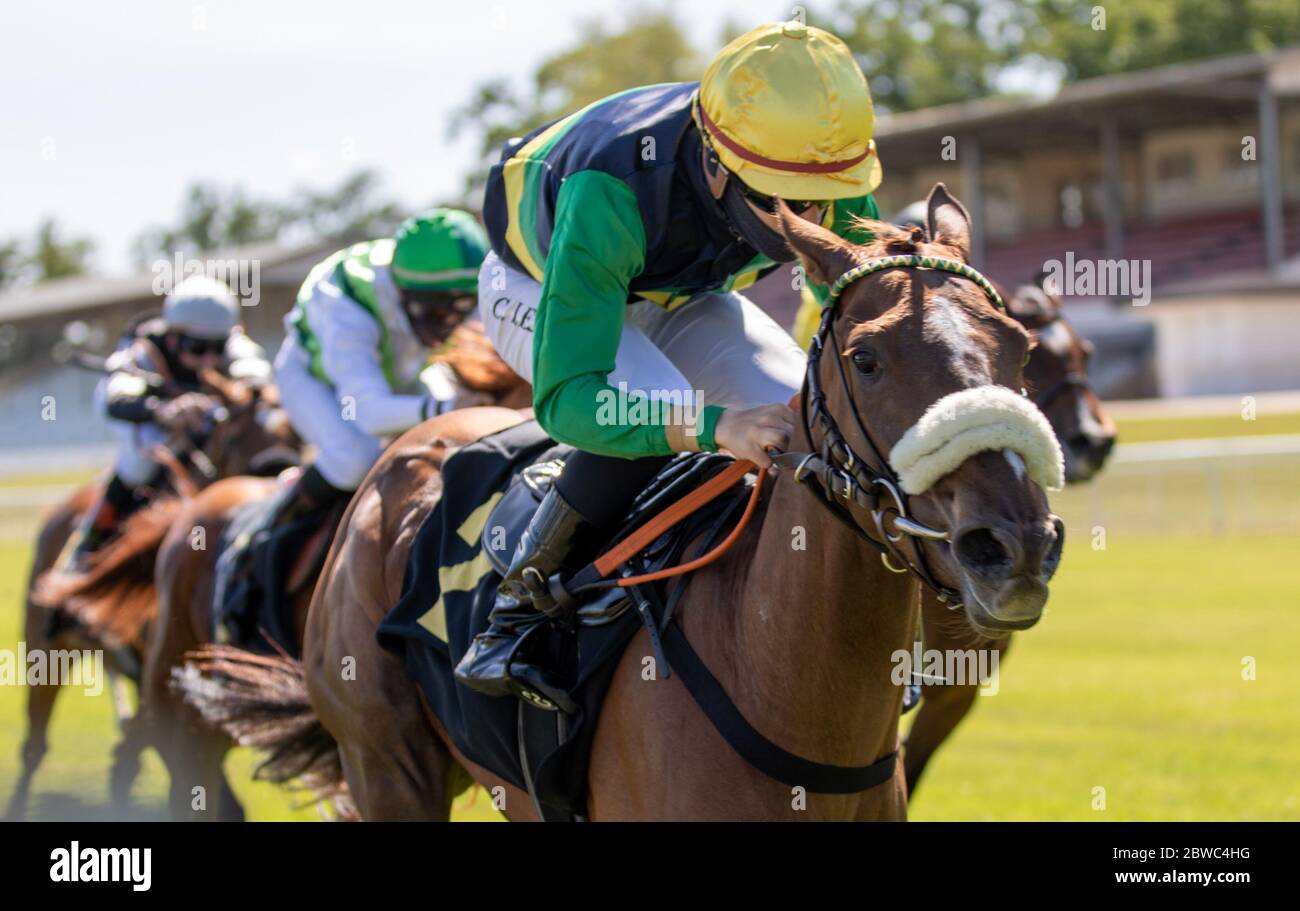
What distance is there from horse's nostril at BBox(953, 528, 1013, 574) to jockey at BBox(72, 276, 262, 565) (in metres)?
6.09

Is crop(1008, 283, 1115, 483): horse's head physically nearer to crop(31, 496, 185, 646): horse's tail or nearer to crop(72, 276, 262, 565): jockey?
crop(72, 276, 262, 565): jockey

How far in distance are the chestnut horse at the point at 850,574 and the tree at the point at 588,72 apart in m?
44.5

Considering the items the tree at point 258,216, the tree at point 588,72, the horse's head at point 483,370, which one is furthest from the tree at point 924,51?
the horse's head at point 483,370

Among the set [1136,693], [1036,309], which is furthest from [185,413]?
[1136,693]

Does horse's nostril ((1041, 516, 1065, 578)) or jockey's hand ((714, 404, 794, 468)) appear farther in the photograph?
jockey's hand ((714, 404, 794, 468))

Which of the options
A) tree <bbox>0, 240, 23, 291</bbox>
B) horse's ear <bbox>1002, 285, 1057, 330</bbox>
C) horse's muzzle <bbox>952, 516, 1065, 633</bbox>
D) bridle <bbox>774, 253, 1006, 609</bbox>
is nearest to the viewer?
horse's muzzle <bbox>952, 516, 1065, 633</bbox>

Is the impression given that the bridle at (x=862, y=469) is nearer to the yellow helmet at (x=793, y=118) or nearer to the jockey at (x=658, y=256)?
the jockey at (x=658, y=256)

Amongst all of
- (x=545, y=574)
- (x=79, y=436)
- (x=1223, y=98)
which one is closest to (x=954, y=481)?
(x=545, y=574)

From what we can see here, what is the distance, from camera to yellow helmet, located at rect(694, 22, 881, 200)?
119 inches

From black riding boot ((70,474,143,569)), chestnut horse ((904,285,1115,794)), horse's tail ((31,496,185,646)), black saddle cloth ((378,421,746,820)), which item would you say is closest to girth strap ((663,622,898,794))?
black saddle cloth ((378,421,746,820))

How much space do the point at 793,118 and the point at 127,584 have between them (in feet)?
17.5

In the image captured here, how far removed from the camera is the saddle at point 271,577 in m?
5.93

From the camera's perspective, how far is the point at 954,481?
8.14 feet
